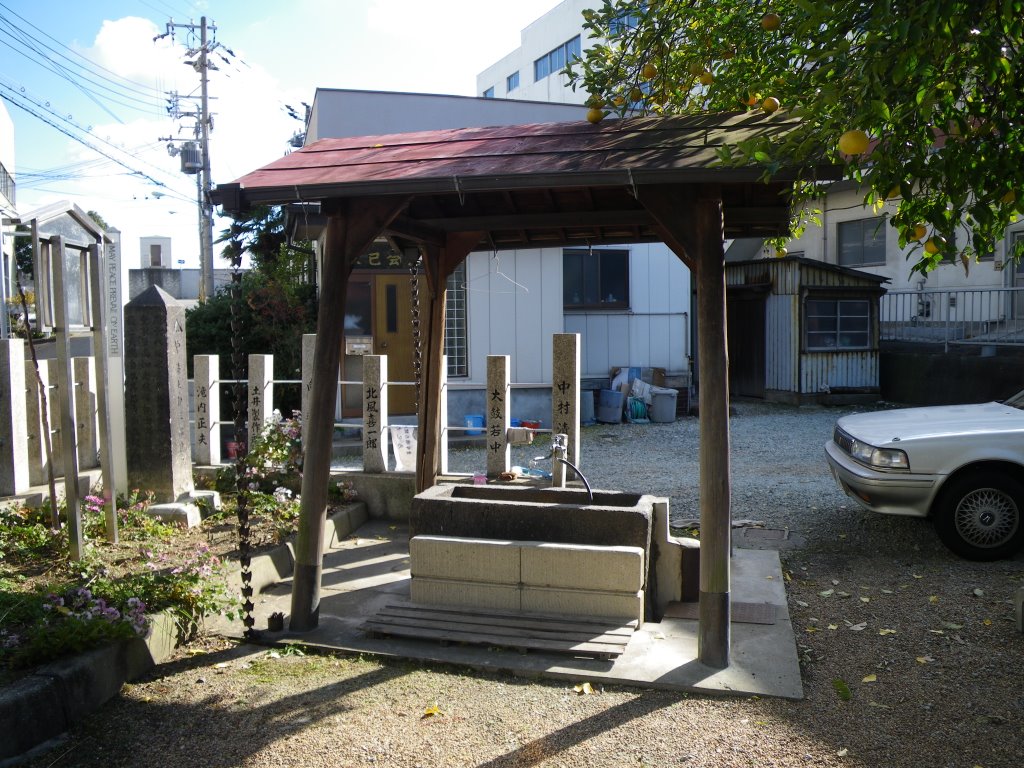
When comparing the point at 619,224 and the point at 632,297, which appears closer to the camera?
the point at 619,224

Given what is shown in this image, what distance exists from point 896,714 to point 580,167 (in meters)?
3.35

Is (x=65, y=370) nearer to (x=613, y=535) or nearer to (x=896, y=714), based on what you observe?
(x=613, y=535)

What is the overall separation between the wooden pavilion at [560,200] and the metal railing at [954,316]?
11.9 meters

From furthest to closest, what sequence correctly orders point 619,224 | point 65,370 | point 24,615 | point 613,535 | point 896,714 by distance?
1. point 619,224
2. point 65,370
3. point 613,535
4. point 24,615
5. point 896,714

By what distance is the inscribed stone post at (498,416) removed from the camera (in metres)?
8.30

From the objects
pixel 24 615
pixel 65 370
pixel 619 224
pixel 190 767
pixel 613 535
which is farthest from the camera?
pixel 619 224

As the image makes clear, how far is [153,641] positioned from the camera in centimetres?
496

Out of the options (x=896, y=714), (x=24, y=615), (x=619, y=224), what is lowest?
(x=896, y=714)

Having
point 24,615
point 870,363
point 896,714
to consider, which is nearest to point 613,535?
point 896,714

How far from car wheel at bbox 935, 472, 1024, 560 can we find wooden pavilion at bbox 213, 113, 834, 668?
258 centimetres

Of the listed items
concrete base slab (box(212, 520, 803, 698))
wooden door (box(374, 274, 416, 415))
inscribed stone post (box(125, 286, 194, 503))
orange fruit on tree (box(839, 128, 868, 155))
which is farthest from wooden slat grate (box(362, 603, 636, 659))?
wooden door (box(374, 274, 416, 415))

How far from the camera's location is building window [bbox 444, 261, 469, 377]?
51.2 feet

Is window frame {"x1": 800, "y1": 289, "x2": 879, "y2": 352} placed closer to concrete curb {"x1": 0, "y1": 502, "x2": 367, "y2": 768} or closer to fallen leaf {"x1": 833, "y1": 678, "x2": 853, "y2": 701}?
fallen leaf {"x1": 833, "y1": 678, "x2": 853, "y2": 701}

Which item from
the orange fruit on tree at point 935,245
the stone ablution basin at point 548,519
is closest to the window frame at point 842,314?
the stone ablution basin at point 548,519
